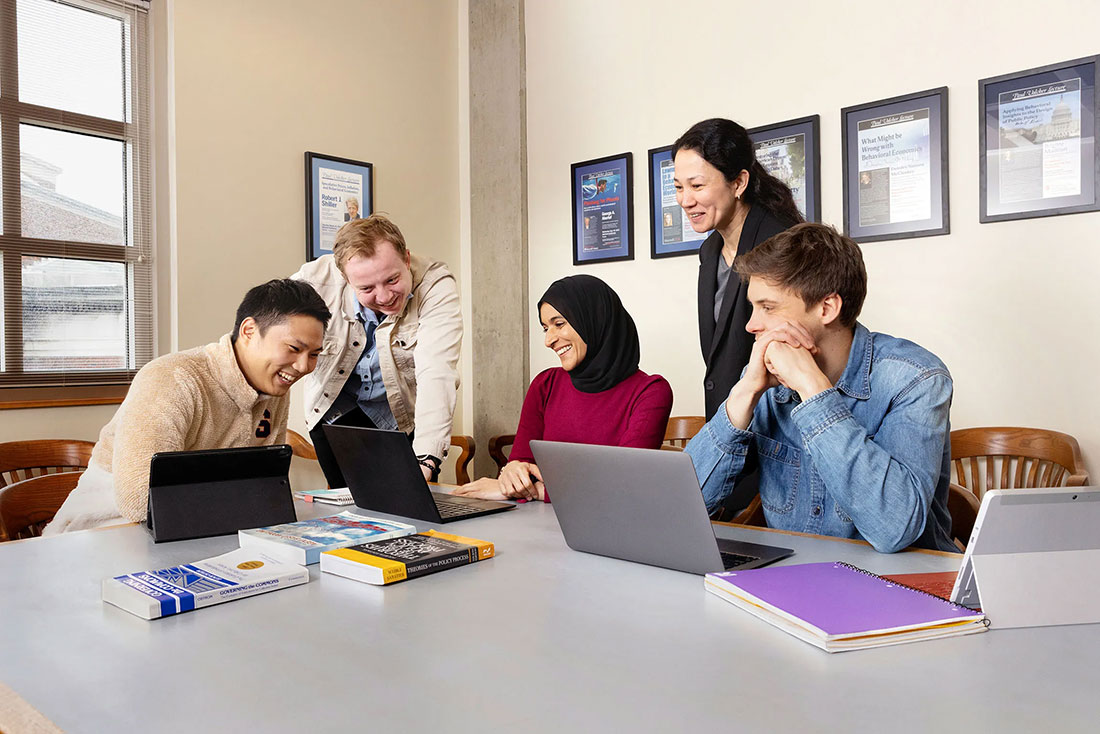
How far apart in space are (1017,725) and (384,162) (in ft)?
13.9

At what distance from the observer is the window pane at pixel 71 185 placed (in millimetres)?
3289

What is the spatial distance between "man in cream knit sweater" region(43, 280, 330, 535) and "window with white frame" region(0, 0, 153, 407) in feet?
5.39

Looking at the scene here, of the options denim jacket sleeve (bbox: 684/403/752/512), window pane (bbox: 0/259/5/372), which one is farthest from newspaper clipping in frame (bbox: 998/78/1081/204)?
window pane (bbox: 0/259/5/372)

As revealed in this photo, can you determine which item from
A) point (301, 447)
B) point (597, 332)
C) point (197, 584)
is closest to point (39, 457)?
point (301, 447)

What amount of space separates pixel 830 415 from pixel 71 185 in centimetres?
330

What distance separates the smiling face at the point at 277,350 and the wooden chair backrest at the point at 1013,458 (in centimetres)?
220

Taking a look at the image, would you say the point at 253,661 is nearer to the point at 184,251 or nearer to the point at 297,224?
the point at 184,251

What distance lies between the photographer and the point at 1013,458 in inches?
110

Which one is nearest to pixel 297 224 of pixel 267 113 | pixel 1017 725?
pixel 267 113

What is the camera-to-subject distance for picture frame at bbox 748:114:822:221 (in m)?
3.36

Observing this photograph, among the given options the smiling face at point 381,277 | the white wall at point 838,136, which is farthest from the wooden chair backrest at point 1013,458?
the smiling face at point 381,277

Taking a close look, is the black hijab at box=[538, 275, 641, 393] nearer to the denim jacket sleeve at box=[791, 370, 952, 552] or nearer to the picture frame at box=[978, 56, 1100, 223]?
the denim jacket sleeve at box=[791, 370, 952, 552]

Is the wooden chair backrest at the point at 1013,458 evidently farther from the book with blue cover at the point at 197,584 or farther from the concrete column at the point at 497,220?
the book with blue cover at the point at 197,584

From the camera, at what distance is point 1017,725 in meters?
0.70
